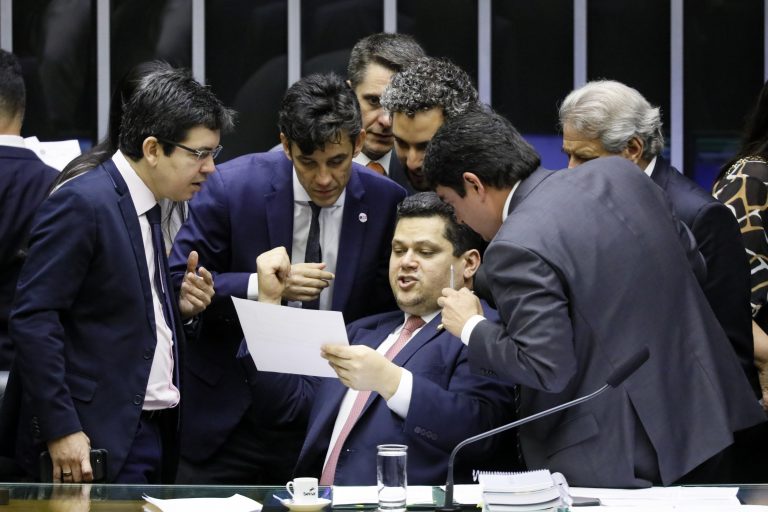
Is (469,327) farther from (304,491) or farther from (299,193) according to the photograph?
(299,193)

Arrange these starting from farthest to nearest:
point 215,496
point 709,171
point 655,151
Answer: point 709,171, point 655,151, point 215,496

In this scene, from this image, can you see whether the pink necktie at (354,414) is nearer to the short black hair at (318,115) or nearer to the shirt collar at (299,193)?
the shirt collar at (299,193)

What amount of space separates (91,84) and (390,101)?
307 cm

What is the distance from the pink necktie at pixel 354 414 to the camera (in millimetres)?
3309

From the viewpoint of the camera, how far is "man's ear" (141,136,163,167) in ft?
10.4

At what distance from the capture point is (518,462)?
131 inches

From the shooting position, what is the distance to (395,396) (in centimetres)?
317

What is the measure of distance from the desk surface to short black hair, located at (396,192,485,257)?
961 mm

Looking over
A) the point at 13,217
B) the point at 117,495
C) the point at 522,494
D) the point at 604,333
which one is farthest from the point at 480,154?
the point at 13,217

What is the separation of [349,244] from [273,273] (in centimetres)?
33

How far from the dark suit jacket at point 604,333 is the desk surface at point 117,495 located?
22cm

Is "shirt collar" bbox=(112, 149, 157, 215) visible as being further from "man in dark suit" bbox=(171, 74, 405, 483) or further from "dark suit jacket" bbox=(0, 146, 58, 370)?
"dark suit jacket" bbox=(0, 146, 58, 370)

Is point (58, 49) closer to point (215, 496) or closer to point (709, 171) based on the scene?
point (709, 171)

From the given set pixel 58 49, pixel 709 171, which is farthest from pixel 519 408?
pixel 58 49
